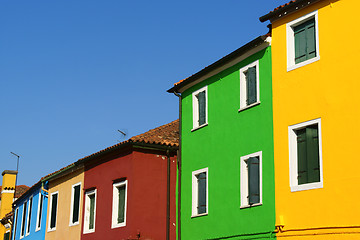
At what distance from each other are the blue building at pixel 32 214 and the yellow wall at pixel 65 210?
118cm

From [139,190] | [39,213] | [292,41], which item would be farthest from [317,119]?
[39,213]

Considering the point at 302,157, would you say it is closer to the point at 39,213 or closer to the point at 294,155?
the point at 294,155

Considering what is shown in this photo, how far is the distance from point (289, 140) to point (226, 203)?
359cm

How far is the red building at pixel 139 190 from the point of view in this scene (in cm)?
2209

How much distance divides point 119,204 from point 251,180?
724 centimetres

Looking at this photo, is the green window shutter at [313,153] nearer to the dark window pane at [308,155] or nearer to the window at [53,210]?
the dark window pane at [308,155]

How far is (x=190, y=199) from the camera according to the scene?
2088cm

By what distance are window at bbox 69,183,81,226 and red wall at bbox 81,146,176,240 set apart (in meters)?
2.81

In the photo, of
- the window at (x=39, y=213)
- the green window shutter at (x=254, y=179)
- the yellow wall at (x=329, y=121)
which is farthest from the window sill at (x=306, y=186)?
the window at (x=39, y=213)

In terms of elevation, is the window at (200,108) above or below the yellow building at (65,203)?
above

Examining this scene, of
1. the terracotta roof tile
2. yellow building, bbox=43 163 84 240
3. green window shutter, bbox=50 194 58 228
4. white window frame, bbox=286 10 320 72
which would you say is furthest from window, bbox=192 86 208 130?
the terracotta roof tile

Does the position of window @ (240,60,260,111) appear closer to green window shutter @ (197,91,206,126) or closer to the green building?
the green building

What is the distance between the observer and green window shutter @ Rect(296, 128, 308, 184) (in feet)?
51.5

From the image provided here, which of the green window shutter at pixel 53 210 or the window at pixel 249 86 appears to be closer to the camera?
the window at pixel 249 86
